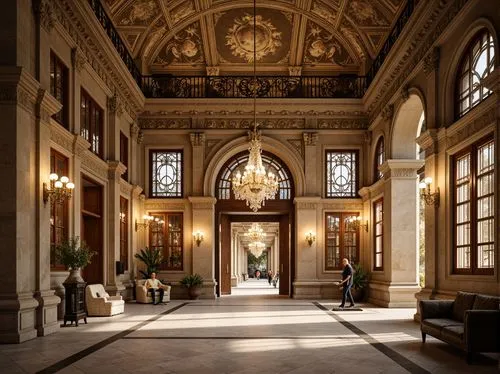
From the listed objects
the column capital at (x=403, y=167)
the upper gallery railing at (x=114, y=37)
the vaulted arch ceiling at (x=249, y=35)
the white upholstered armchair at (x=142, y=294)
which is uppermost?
the vaulted arch ceiling at (x=249, y=35)

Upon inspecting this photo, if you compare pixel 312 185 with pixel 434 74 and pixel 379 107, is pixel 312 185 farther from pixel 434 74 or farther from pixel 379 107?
pixel 434 74

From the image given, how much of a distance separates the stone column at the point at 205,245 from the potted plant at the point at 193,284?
0.99 feet

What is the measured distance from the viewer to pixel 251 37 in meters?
23.9

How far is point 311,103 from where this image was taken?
76.6 ft

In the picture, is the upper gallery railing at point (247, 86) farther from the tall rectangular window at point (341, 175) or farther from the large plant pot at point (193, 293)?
the large plant pot at point (193, 293)

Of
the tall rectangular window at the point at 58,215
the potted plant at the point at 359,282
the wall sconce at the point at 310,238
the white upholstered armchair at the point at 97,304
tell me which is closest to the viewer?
the tall rectangular window at the point at 58,215

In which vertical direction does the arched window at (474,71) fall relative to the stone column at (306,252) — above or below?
above

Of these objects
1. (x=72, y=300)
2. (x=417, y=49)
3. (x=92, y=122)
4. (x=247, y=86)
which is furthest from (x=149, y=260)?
(x=417, y=49)

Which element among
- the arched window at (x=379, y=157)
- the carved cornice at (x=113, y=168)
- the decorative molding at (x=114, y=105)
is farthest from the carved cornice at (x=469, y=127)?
the decorative molding at (x=114, y=105)

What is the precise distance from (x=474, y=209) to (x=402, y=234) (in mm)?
6853

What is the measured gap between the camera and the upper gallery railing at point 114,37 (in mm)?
17748

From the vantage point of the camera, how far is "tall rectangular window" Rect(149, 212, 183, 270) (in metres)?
23.5

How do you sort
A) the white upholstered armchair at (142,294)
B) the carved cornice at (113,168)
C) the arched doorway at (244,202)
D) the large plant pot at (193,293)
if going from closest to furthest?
the carved cornice at (113,168), the white upholstered armchair at (142,294), the large plant pot at (193,293), the arched doorway at (244,202)

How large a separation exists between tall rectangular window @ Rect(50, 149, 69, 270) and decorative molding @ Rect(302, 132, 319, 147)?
35.3 feet
